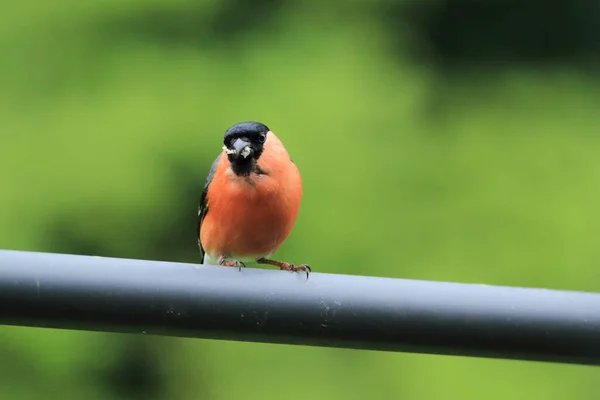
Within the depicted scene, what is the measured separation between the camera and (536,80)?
3.59 meters

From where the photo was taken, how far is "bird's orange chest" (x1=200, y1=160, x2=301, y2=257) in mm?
2250

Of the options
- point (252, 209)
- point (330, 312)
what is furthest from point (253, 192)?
point (330, 312)

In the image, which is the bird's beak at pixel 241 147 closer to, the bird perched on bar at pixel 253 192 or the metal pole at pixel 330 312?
the bird perched on bar at pixel 253 192

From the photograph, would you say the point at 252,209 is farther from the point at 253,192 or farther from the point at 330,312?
the point at 330,312

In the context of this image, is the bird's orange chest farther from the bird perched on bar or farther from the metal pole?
the metal pole

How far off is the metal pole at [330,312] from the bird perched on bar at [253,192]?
0.94 metres

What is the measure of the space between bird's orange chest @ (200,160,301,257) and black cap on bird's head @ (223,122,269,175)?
3cm

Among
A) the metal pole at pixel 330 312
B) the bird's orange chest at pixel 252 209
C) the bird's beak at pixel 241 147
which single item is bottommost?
the metal pole at pixel 330 312

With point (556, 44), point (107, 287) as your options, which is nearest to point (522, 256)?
point (556, 44)

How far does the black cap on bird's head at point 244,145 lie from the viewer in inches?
88.0

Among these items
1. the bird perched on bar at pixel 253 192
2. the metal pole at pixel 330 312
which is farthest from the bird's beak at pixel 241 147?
the metal pole at pixel 330 312

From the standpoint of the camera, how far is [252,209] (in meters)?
2.27

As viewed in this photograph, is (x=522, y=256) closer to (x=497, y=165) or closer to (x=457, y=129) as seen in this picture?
(x=497, y=165)

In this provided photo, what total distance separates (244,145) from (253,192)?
0.13 m
